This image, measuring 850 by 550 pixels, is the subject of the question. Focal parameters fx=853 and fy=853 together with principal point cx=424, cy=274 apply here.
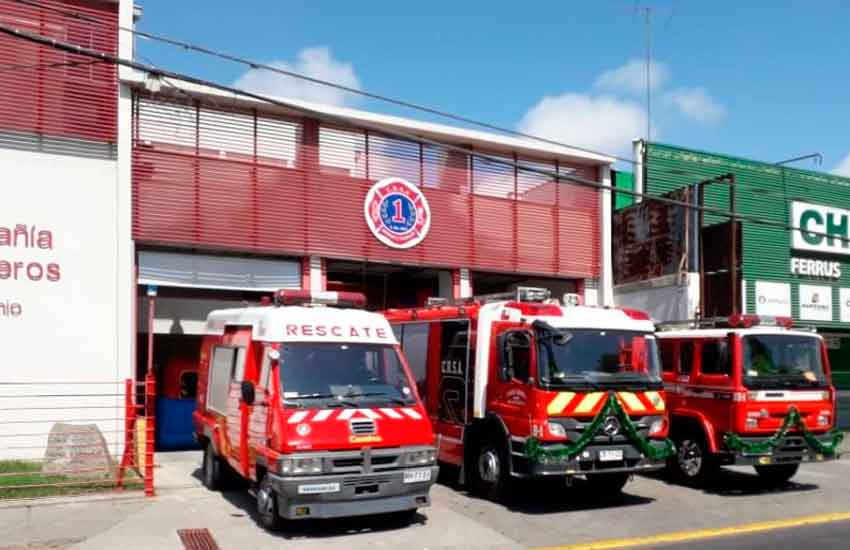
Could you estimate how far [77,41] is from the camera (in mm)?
15078

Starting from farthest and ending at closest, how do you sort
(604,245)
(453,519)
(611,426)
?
(604,245) < (611,426) < (453,519)

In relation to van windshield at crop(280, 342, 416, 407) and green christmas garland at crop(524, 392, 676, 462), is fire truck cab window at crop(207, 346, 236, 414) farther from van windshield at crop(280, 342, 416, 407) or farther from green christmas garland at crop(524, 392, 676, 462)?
green christmas garland at crop(524, 392, 676, 462)

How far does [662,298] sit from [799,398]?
714 centimetres

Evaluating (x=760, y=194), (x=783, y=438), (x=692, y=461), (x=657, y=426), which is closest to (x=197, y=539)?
(x=657, y=426)

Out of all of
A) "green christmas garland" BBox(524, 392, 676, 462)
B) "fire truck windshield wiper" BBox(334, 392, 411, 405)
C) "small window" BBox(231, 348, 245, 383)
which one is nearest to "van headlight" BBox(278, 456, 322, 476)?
"fire truck windshield wiper" BBox(334, 392, 411, 405)

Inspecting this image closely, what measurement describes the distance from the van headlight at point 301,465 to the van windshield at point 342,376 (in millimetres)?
685

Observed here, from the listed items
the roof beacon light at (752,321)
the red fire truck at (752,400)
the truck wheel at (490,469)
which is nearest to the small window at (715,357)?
the red fire truck at (752,400)

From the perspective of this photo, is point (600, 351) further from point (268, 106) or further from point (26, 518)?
point (268, 106)

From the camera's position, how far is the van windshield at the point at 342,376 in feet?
31.7

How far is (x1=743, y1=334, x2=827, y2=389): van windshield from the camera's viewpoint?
12352 mm

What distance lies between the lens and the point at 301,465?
9.01m

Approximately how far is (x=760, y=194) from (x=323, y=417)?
56.2 feet

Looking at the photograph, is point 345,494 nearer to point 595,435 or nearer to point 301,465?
point 301,465

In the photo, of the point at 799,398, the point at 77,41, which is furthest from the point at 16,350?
the point at 799,398
